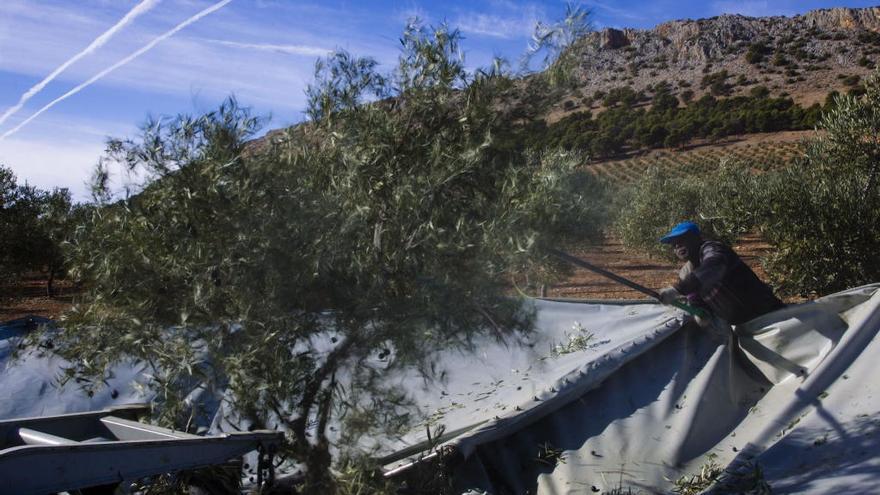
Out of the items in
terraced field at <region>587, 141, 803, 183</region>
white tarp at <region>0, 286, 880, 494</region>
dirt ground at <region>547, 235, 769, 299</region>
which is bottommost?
white tarp at <region>0, 286, 880, 494</region>

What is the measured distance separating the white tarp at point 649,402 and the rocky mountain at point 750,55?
45215 millimetres

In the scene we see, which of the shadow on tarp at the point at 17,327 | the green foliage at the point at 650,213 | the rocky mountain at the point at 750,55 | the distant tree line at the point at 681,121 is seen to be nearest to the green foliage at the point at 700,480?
the shadow on tarp at the point at 17,327

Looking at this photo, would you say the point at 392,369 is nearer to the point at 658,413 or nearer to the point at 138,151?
the point at 138,151

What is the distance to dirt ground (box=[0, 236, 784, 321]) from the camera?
15.8 meters

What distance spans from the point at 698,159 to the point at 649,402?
40.2 metres

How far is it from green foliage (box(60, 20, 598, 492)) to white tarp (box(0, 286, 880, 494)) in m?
0.63

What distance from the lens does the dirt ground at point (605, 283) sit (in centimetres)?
1582

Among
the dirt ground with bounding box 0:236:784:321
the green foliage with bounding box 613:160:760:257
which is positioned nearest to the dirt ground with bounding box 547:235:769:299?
the dirt ground with bounding box 0:236:784:321

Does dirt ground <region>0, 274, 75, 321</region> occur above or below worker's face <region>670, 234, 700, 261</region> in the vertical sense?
below

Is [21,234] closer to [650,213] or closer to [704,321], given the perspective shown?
[650,213]

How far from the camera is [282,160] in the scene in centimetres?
436

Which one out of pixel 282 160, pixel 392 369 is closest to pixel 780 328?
pixel 392 369

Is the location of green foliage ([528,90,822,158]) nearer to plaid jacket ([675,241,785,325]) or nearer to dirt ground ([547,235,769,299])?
dirt ground ([547,235,769,299])

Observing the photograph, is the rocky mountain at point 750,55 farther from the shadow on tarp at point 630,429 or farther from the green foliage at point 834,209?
the shadow on tarp at point 630,429
